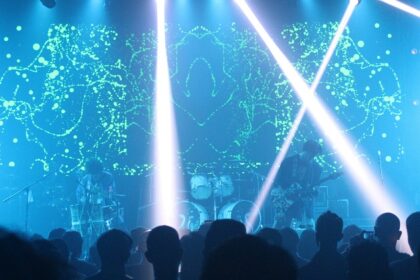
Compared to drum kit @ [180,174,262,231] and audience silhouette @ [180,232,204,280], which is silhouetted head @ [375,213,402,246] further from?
drum kit @ [180,174,262,231]

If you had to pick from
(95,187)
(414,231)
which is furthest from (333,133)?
(414,231)

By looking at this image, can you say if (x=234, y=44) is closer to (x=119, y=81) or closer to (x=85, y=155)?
(x=119, y=81)

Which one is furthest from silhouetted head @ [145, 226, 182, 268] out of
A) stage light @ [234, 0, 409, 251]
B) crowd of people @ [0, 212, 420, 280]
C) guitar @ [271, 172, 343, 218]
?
stage light @ [234, 0, 409, 251]

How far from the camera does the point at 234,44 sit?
551 inches

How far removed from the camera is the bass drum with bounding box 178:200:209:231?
11617 mm

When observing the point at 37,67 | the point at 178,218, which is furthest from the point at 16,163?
the point at 178,218

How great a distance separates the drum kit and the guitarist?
133 cm

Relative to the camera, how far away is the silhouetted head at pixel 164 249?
3.39 meters

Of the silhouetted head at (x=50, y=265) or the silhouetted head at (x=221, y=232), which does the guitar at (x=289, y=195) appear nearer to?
the silhouetted head at (x=221, y=232)

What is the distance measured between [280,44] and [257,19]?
72 cm

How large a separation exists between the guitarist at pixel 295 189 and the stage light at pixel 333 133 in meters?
3.85

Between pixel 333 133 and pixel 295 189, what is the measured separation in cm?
418

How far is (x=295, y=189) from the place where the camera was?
32.9ft

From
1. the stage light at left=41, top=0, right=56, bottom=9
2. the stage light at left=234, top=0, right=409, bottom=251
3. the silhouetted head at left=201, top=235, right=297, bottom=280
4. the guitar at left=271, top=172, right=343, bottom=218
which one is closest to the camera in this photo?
the silhouetted head at left=201, top=235, right=297, bottom=280
